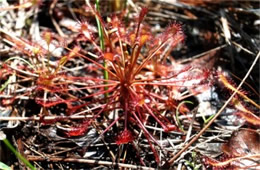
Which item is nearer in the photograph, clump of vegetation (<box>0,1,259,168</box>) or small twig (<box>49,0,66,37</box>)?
clump of vegetation (<box>0,1,259,168</box>)

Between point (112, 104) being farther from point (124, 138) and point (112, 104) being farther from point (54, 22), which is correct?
point (54, 22)

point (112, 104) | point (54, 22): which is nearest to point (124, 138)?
point (112, 104)

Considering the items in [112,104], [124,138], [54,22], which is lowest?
[124,138]

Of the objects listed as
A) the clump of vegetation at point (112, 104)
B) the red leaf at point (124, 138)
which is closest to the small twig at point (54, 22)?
the clump of vegetation at point (112, 104)

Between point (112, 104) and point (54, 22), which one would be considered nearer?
point (112, 104)

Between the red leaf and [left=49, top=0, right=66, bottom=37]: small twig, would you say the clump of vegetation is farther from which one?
[left=49, top=0, right=66, bottom=37]: small twig

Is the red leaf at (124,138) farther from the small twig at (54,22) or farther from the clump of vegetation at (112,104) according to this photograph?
the small twig at (54,22)

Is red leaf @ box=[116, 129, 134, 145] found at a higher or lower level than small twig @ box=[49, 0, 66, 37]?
lower

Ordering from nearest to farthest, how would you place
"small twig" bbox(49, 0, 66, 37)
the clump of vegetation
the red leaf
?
the red leaf → the clump of vegetation → "small twig" bbox(49, 0, 66, 37)

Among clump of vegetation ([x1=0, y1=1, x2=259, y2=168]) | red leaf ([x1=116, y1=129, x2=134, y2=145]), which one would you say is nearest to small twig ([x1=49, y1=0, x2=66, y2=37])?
clump of vegetation ([x1=0, y1=1, x2=259, y2=168])

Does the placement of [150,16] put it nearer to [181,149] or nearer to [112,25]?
[112,25]

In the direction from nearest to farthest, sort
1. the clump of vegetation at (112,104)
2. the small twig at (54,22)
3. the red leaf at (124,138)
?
the red leaf at (124,138), the clump of vegetation at (112,104), the small twig at (54,22)
